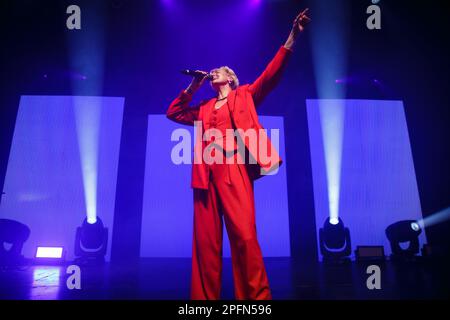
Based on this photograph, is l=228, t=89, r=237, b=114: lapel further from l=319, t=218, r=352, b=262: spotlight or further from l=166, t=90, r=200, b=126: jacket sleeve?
l=319, t=218, r=352, b=262: spotlight

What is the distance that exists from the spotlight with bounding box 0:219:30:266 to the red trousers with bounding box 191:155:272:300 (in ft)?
9.68

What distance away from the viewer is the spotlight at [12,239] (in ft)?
11.5

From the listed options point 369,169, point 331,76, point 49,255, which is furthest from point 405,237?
point 49,255

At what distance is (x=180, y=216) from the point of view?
167 inches

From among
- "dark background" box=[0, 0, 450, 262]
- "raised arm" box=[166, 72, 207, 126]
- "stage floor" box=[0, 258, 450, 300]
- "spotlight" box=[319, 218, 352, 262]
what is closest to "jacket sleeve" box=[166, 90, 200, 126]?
"raised arm" box=[166, 72, 207, 126]

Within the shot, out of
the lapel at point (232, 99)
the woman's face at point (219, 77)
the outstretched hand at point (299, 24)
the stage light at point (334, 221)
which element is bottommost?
the stage light at point (334, 221)

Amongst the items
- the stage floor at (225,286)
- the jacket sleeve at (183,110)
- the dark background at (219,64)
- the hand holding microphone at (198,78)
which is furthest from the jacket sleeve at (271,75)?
the dark background at (219,64)

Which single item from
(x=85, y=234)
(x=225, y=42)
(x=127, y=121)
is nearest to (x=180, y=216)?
(x=85, y=234)

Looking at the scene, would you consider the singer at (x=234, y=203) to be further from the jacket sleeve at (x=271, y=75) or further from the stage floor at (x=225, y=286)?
the stage floor at (x=225, y=286)

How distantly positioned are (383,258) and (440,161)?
1.67 meters

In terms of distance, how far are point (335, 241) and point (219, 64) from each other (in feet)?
9.98

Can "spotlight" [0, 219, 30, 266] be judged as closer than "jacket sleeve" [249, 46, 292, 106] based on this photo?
No

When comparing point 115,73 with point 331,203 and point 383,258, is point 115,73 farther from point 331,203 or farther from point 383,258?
point 383,258

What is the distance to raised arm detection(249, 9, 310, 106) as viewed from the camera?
5.47 feet
